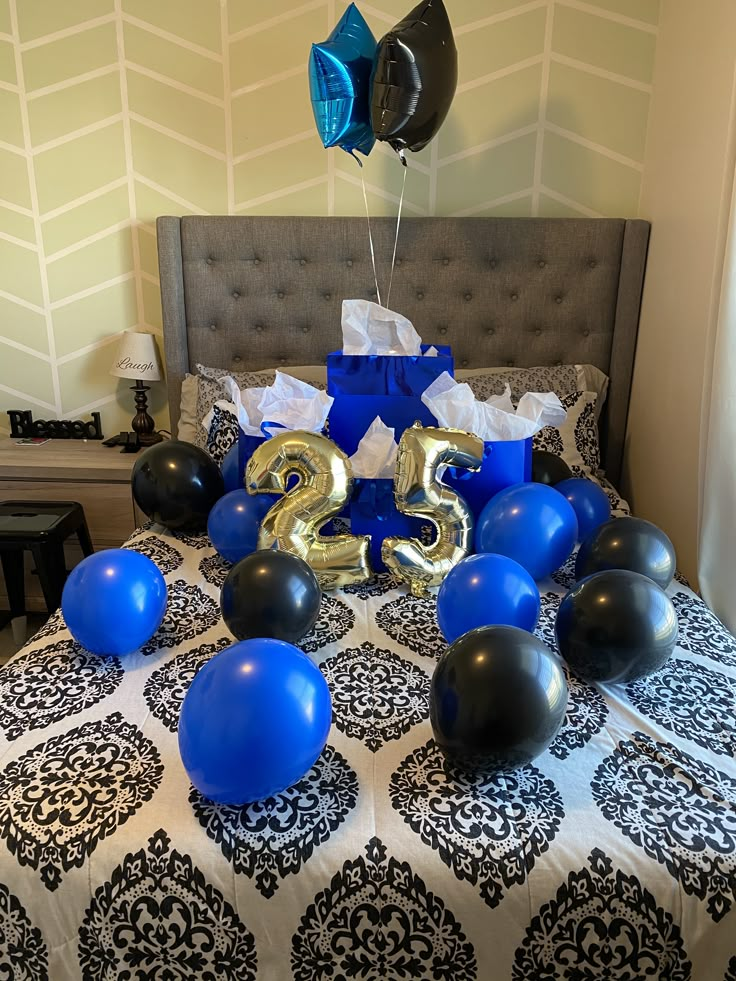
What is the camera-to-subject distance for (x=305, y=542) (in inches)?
67.0

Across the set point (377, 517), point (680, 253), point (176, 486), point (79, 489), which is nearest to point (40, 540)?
point (79, 489)

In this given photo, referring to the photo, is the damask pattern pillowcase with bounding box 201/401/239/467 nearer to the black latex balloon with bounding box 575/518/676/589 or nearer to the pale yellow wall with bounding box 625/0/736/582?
the black latex balloon with bounding box 575/518/676/589

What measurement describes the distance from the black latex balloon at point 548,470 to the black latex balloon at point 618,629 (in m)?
0.72

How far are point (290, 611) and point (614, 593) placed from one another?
0.57m

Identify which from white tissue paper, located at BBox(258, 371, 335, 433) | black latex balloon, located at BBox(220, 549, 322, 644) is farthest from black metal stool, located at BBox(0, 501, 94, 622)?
black latex balloon, located at BBox(220, 549, 322, 644)

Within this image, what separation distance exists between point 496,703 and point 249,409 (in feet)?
3.80

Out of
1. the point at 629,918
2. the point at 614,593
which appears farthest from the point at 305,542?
the point at 629,918

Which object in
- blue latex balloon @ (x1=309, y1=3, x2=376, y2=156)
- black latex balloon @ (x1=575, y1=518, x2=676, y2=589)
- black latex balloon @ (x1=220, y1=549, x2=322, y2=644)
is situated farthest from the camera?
blue latex balloon @ (x1=309, y1=3, x2=376, y2=156)

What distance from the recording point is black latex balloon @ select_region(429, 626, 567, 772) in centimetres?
103

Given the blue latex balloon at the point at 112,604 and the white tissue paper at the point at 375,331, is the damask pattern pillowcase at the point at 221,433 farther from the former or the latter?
the blue latex balloon at the point at 112,604

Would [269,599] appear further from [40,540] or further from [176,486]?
[40,540]

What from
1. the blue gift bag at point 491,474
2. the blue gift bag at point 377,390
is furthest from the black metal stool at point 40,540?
the blue gift bag at point 491,474

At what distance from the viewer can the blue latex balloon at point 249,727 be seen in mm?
995

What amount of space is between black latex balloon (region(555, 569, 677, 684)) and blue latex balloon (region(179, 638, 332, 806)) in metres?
0.50
